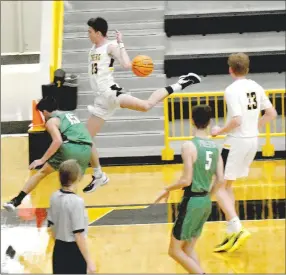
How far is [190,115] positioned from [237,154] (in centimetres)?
440

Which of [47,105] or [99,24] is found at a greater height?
[99,24]

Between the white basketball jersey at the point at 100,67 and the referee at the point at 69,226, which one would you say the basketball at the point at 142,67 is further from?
the referee at the point at 69,226

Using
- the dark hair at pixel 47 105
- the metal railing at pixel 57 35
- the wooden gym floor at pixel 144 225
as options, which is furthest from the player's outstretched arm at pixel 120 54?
the metal railing at pixel 57 35

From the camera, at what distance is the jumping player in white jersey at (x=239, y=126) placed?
22.8 feet

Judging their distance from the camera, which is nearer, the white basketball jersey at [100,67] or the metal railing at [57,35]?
the white basketball jersey at [100,67]

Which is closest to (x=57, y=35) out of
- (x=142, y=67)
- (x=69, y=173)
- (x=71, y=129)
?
(x=71, y=129)

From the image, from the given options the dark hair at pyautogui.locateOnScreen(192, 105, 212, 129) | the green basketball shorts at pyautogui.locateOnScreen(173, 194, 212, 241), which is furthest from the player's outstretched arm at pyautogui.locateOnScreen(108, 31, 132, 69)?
the green basketball shorts at pyautogui.locateOnScreen(173, 194, 212, 241)

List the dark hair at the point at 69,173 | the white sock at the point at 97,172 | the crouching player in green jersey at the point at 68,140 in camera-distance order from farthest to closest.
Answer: the white sock at the point at 97,172
the crouching player in green jersey at the point at 68,140
the dark hair at the point at 69,173

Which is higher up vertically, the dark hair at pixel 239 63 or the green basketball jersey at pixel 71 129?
the dark hair at pixel 239 63

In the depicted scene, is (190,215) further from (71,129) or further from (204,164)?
(71,129)

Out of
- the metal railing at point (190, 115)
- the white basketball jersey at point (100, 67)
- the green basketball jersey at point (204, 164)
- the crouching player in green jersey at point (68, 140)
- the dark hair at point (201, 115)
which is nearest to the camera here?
the dark hair at point (201, 115)

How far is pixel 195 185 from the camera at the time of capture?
19.7 feet

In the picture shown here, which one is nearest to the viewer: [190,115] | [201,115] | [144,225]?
[201,115]

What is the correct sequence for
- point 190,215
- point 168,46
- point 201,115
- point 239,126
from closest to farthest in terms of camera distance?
point 201,115 < point 190,215 < point 239,126 < point 168,46
